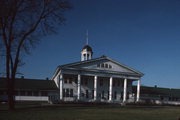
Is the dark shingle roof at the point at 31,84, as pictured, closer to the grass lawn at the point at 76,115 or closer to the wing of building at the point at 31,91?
the wing of building at the point at 31,91

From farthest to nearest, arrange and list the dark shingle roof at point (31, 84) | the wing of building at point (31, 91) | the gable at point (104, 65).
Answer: the dark shingle roof at point (31, 84), the gable at point (104, 65), the wing of building at point (31, 91)

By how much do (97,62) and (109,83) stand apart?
6714 mm

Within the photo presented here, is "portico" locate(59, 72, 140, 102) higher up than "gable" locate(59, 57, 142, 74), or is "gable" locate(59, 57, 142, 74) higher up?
"gable" locate(59, 57, 142, 74)

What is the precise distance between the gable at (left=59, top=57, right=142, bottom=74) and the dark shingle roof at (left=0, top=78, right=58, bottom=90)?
7.38 m

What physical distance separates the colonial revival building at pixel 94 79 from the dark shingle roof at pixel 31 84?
1.87m

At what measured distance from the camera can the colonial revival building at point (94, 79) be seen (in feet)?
138

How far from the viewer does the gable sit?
140ft

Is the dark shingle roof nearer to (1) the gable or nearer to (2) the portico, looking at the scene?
(2) the portico

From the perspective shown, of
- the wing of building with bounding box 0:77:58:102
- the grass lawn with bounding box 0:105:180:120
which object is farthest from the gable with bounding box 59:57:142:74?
the grass lawn with bounding box 0:105:180:120

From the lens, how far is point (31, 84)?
45.1 m

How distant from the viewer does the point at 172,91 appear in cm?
5969

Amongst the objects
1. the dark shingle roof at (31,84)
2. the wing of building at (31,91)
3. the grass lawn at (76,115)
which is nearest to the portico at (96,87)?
the wing of building at (31,91)

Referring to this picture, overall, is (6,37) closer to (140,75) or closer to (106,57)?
(106,57)

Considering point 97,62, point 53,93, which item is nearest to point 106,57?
point 97,62
